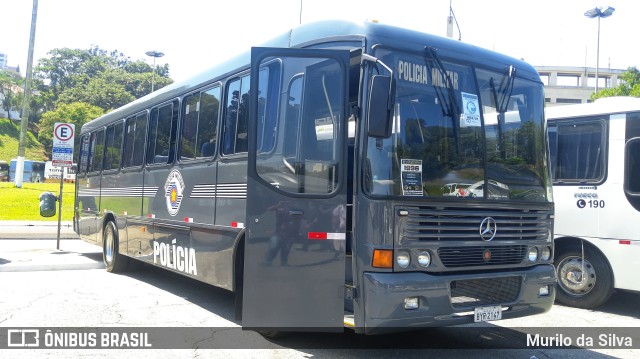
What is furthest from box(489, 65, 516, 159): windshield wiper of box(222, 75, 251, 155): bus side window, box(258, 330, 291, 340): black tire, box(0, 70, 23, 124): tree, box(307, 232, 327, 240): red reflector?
box(0, 70, 23, 124): tree

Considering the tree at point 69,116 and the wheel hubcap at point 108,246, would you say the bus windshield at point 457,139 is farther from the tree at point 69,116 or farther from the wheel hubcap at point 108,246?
the tree at point 69,116

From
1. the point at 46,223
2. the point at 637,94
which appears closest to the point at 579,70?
the point at 637,94

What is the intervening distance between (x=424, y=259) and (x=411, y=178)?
0.72m

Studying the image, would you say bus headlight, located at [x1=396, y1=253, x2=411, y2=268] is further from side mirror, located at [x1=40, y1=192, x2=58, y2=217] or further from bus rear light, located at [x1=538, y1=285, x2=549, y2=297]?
side mirror, located at [x1=40, y1=192, x2=58, y2=217]

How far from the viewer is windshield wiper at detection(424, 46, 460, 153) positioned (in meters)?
5.57

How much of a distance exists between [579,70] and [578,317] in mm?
85230

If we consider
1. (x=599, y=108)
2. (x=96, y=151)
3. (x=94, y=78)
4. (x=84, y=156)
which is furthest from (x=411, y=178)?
(x=94, y=78)

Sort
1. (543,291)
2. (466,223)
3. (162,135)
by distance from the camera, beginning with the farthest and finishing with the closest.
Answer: (162,135) < (543,291) < (466,223)

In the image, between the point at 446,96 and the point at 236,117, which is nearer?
the point at 446,96

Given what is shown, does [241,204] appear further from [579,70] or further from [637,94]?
[579,70]

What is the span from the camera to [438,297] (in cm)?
514

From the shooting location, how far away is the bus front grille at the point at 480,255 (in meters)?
5.35

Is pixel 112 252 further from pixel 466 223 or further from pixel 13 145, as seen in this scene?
pixel 13 145

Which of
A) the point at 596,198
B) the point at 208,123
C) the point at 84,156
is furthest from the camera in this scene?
the point at 84,156
